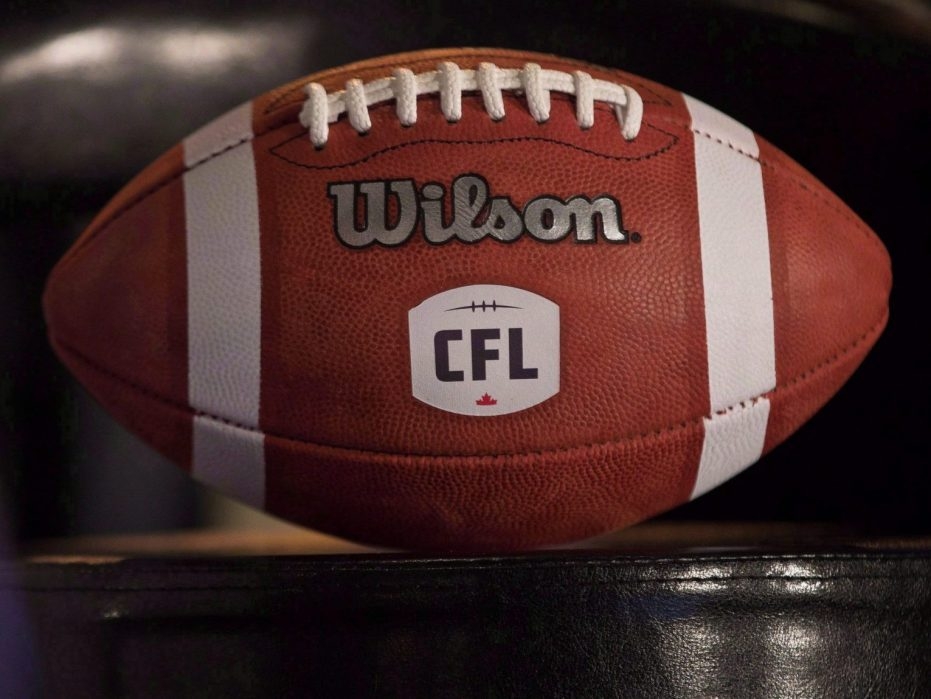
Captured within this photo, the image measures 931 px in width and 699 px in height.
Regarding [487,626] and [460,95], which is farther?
[460,95]

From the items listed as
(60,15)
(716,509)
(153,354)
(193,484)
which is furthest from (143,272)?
(716,509)

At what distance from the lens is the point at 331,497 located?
2.48 ft

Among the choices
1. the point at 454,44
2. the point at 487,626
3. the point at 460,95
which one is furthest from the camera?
the point at 454,44

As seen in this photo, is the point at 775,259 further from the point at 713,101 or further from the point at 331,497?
the point at 713,101

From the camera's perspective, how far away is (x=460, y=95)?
29.6 inches

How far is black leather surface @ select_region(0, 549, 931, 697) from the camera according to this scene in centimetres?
64

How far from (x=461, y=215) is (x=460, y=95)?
0.10 meters

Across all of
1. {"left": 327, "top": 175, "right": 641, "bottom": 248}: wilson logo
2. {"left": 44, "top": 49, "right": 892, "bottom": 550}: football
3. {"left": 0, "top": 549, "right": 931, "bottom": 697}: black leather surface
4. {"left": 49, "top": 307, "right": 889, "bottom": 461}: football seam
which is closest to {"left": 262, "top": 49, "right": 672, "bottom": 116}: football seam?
{"left": 44, "top": 49, "right": 892, "bottom": 550}: football

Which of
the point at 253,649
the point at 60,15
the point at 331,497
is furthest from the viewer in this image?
the point at 60,15

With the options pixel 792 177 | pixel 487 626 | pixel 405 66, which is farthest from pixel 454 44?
pixel 487 626

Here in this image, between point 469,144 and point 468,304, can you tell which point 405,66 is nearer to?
point 469,144

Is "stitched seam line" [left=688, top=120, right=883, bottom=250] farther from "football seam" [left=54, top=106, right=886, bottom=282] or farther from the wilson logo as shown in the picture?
the wilson logo

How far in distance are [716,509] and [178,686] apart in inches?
32.4

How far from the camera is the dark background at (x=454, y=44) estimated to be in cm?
116
